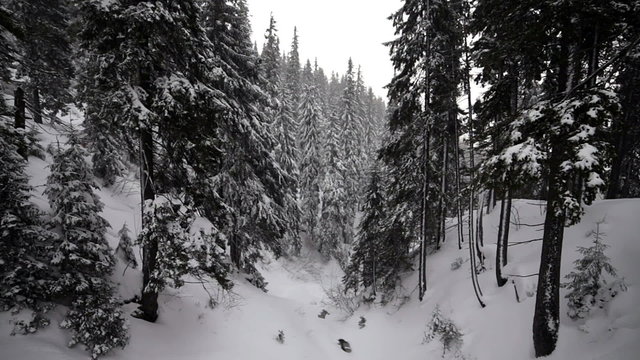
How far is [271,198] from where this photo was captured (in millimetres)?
17875

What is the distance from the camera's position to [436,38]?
492 inches

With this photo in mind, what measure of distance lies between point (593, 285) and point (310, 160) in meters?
28.1

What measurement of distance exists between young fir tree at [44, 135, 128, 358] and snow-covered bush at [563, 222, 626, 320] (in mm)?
11538

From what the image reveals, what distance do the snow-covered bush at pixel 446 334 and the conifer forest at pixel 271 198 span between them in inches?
2.5

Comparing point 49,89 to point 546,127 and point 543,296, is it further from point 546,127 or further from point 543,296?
point 543,296

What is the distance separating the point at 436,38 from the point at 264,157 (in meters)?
→ 10.4

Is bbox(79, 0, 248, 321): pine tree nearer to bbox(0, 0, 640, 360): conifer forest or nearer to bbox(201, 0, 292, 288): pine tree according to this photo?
bbox(0, 0, 640, 360): conifer forest

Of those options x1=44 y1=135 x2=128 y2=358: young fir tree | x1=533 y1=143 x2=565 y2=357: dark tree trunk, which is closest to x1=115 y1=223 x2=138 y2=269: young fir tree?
x1=44 y1=135 x2=128 y2=358: young fir tree

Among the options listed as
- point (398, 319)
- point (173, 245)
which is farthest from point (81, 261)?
A: point (398, 319)

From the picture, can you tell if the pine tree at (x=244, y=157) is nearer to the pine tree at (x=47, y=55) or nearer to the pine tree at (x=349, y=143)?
the pine tree at (x=47, y=55)

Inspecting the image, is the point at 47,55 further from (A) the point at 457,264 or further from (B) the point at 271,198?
(A) the point at 457,264

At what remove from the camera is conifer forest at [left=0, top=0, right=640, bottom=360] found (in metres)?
6.26

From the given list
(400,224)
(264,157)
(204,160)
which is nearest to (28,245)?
(204,160)

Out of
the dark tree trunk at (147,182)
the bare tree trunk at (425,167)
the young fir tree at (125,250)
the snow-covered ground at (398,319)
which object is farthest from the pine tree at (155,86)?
the bare tree trunk at (425,167)
